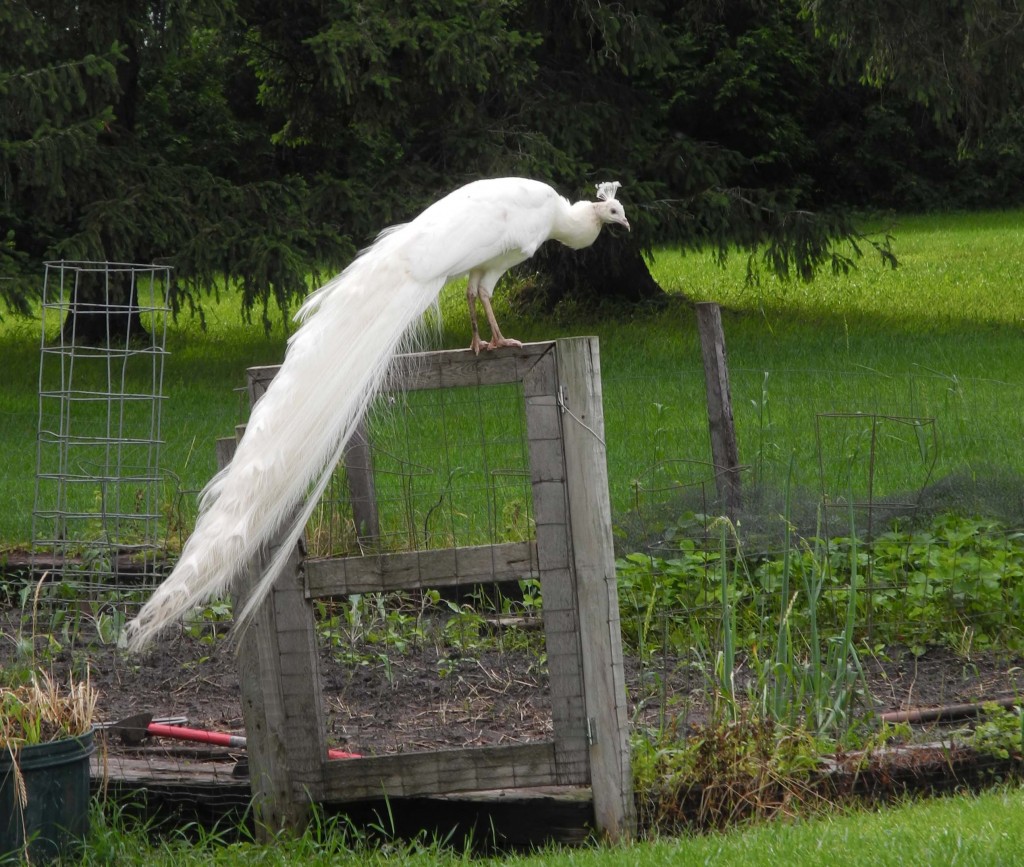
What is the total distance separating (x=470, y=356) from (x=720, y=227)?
1208 centimetres

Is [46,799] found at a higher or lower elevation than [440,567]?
lower

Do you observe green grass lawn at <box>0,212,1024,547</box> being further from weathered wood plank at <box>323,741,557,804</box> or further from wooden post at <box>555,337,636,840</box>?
weathered wood plank at <box>323,741,557,804</box>

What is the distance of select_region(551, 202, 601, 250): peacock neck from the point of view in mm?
5210

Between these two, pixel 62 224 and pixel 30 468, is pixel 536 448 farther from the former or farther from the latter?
pixel 62 224

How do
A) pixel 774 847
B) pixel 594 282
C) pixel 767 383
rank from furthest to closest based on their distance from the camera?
pixel 594 282 → pixel 767 383 → pixel 774 847

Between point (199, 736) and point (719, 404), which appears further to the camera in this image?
point (719, 404)

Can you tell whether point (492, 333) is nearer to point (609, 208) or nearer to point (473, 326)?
point (473, 326)

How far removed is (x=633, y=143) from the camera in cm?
1617

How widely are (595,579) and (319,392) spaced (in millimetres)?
Result: 1049

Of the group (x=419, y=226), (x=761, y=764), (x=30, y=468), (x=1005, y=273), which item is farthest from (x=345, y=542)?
(x=1005, y=273)

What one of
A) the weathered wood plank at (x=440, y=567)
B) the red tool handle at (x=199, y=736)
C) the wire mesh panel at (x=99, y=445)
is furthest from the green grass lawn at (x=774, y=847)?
the wire mesh panel at (x=99, y=445)

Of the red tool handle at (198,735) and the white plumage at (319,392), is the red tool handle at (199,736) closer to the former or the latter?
the red tool handle at (198,735)

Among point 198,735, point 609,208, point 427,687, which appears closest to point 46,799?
point 198,735

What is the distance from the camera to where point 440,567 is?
168 inches
